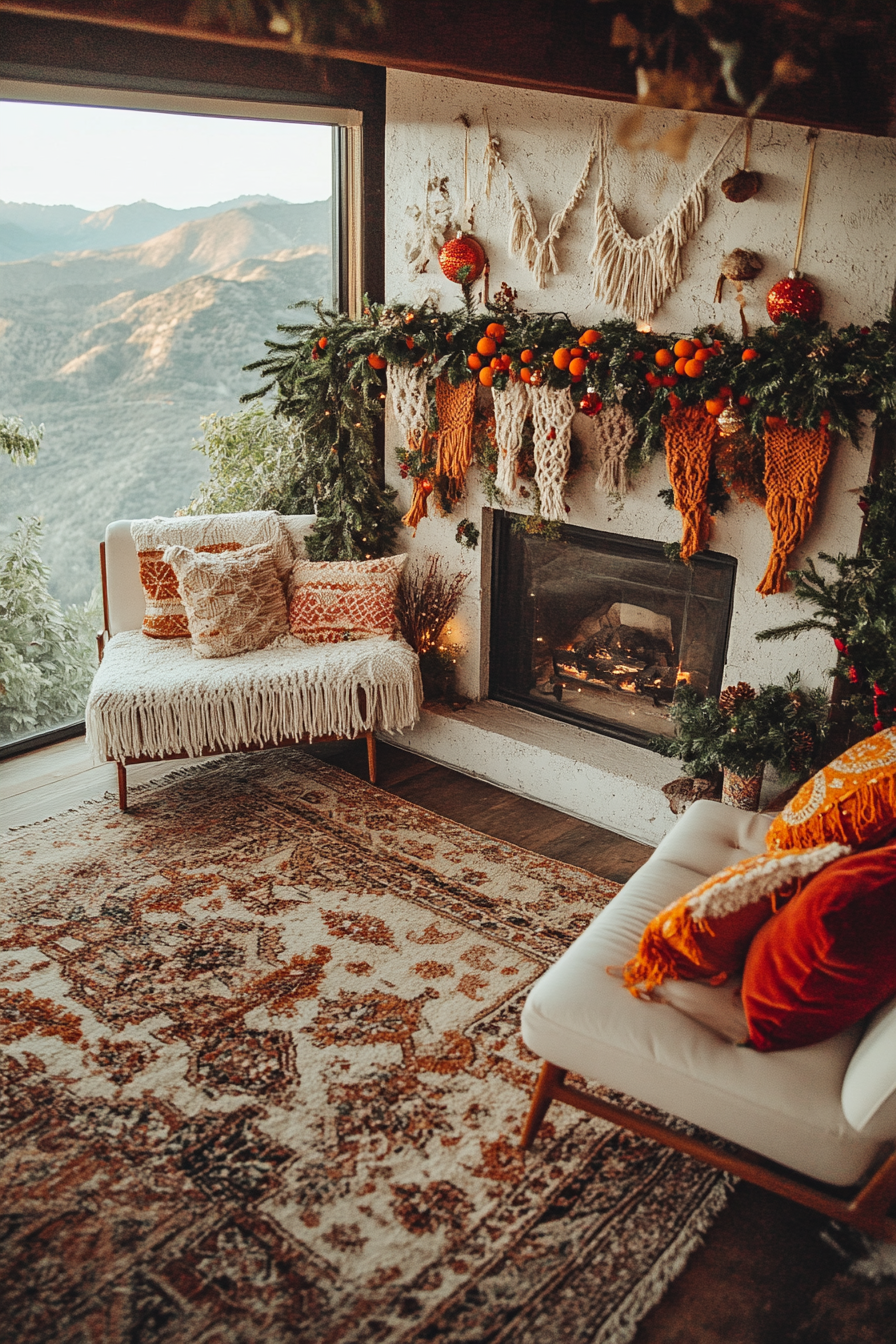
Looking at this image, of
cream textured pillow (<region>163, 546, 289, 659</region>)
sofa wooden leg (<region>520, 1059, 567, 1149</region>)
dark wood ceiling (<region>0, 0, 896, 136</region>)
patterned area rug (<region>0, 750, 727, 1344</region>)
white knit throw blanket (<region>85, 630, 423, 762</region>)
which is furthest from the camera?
cream textured pillow (<region>163, 546, 289, 659</region>)

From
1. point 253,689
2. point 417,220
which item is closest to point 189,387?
point 417,220

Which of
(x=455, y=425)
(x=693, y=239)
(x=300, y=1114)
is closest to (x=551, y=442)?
(x=455, y=425)

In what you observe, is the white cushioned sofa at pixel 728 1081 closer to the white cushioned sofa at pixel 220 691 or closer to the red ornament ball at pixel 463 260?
the white cushioned sofa at pixel 220 691

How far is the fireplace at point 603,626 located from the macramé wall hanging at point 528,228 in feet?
2.79

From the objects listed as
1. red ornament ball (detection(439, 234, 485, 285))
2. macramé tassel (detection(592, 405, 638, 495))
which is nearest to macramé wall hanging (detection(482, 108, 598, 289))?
red ornament ball (detection(439, 234, 485, 285))

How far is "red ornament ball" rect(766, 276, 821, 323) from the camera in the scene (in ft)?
8.35

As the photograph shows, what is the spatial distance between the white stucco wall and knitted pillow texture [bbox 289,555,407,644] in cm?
33

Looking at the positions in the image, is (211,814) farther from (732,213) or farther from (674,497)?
(732,213)

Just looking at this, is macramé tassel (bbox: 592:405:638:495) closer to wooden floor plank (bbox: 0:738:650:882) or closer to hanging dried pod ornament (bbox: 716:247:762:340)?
hanging dried pod ornament (bbox: 716:247:762:340)

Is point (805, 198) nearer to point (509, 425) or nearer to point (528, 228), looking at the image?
point (528, 228)

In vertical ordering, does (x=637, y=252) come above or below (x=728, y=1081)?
above

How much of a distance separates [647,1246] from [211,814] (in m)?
1.94

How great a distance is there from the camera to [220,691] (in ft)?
10.4

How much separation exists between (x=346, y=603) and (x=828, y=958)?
2.29 metres
